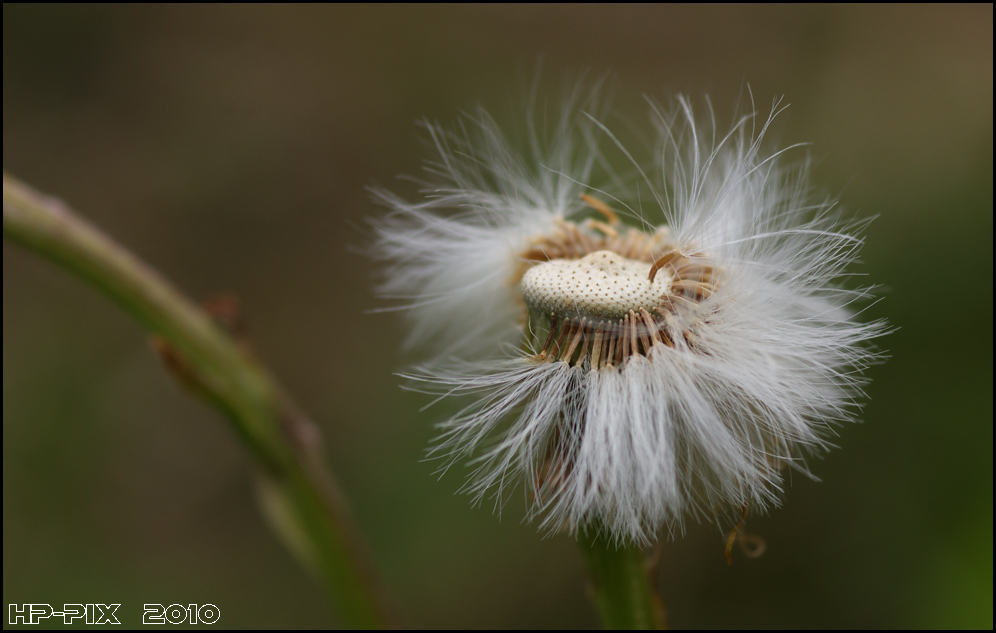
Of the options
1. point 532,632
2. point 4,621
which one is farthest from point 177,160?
point 532,632

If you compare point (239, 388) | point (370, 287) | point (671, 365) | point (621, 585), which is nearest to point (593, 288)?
point (671, 365)

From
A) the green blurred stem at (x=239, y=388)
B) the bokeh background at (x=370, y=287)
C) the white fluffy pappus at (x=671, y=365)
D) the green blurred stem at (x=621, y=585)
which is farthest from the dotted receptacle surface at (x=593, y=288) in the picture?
the bokeh background at (x=370, y=287)

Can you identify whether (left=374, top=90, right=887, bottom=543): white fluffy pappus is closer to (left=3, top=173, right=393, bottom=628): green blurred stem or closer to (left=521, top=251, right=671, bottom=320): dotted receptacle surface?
(left=521, top=251, right=671, bottom=320): dotted receptacle surface

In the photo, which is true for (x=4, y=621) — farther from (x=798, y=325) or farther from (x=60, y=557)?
(x=798, y=325)

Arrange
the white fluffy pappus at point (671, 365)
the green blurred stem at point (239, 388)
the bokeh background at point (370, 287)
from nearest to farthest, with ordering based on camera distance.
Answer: the white fluffy pappus at point (671, 365) < the green blurred stem at point (239, 388) < the bokeh background at point (370, 287)

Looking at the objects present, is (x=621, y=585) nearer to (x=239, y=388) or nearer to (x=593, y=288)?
(x=593, y=288)

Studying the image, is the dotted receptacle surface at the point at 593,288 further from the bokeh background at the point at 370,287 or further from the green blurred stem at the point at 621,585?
the bokeh background at the point at 370,287
